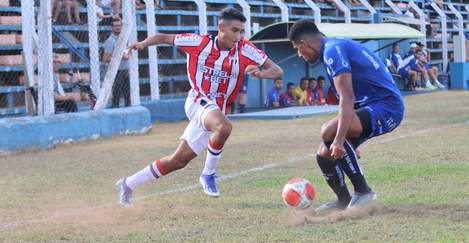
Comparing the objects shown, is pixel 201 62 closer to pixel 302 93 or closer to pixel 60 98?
pixel 60 98

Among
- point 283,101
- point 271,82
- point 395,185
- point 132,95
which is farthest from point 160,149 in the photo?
point 271,82

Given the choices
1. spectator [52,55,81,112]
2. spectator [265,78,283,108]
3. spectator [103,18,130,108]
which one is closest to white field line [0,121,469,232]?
spectator [52,55,81,112]

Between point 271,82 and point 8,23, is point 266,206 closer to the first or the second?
point 8,23

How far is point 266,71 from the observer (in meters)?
8.19

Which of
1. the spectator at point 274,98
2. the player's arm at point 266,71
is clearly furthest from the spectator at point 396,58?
the player's arm at point 266,71

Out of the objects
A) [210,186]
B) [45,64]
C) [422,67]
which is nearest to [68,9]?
[45,64]

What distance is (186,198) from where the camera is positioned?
816 cm

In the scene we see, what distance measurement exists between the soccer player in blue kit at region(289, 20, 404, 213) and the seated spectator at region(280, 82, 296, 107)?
47.4 feet

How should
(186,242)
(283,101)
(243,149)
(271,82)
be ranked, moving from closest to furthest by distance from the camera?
(186,242), (243,149), (283,101), (271,82)

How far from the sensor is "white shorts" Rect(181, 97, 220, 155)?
7.93m

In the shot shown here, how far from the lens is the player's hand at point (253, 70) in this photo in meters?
7.78

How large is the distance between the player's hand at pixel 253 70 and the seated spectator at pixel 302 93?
13.9m

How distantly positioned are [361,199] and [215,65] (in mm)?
2026

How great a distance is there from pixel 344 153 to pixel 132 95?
411 inches
